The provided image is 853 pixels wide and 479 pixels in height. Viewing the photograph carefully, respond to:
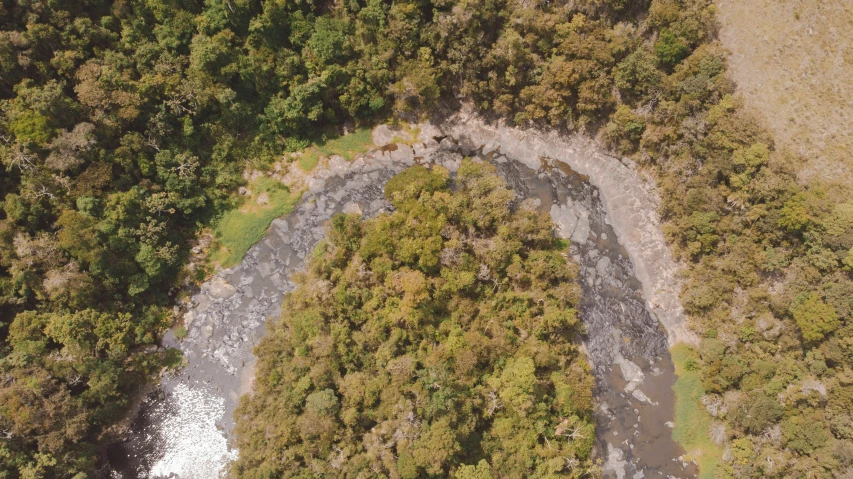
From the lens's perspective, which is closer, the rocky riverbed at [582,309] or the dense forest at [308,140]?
the dense forest at [308,140]

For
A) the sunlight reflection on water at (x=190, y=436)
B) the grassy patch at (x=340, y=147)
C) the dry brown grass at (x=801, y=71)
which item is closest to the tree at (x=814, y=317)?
the dry brown grass at (x=801, y=71)

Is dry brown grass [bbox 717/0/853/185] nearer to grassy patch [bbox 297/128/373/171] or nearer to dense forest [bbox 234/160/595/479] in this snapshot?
dense forest [bbox 234/160/595/479]

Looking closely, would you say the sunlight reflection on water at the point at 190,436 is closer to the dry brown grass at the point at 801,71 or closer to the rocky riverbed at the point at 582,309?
the rocky riverbed at the point at 582,309

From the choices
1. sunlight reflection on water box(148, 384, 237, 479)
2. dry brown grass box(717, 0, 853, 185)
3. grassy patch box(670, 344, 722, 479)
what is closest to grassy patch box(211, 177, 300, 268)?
sunlight reflection on water box(148, 384, 237, 479)

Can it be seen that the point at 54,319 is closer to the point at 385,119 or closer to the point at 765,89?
the point at 385,119

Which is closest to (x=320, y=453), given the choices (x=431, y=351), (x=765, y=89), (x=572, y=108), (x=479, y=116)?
(x=431, y=351)

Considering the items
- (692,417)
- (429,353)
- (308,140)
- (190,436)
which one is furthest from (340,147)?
(692,417)

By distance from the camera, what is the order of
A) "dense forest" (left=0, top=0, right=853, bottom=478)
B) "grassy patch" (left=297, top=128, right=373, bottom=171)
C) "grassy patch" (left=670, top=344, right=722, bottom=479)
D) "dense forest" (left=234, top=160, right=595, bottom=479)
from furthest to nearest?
"grassy patch" (left=297, top=128, right=373, bottom=171) < "grassy patch" (left=670, top=344, right=722, bottom=479) < "dense forest" (left=0, top=0, right=853, bottom=478) < "dense forest" (left=234, top=160, right=595, bottom=479)
